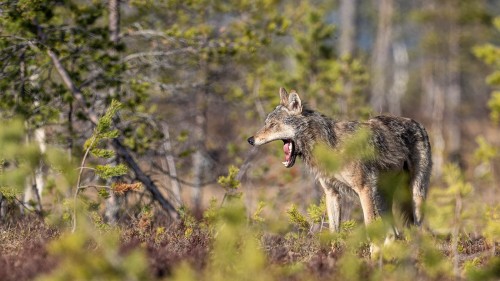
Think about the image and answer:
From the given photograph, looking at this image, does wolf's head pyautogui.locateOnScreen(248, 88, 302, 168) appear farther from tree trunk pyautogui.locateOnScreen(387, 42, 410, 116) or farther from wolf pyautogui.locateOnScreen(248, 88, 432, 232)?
tree trunk pyautogui.locateOnScreen(387, 42, 410, 116)

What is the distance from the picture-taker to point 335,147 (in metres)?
9.39

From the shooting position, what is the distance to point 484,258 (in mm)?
7867

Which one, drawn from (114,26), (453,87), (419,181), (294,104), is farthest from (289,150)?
(453,87)

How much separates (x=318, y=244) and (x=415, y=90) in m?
49.3

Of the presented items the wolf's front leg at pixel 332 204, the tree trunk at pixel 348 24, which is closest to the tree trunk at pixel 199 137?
the wolf's front leg at pixel 332 204

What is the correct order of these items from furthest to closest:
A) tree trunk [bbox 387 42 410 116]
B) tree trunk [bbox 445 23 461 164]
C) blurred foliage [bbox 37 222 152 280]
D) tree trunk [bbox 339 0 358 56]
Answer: tree trunk [bbox 387 42 410 116] < tree trunk [bbox 445 23 461 164] < tree trunk [bbox 339 0 358 56] < blurred foliage [bbox 37 222 152 280]

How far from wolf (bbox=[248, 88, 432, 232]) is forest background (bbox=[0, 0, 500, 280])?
1.57 feet

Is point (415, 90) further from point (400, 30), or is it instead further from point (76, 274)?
point (76, 274)

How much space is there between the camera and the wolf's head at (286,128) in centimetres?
945

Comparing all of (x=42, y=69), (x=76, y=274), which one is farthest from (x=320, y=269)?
(x=42, y=69)

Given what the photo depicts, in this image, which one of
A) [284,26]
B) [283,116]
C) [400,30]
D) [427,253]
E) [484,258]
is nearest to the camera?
[427,253]

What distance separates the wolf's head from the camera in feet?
31.0

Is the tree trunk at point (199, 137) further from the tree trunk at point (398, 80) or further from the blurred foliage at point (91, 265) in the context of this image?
the tree trunk at point (398, 80)

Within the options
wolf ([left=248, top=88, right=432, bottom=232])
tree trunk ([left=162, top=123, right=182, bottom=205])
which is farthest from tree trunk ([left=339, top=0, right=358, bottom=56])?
wolf ([left=248, top=88, right=432, bottom=232])
